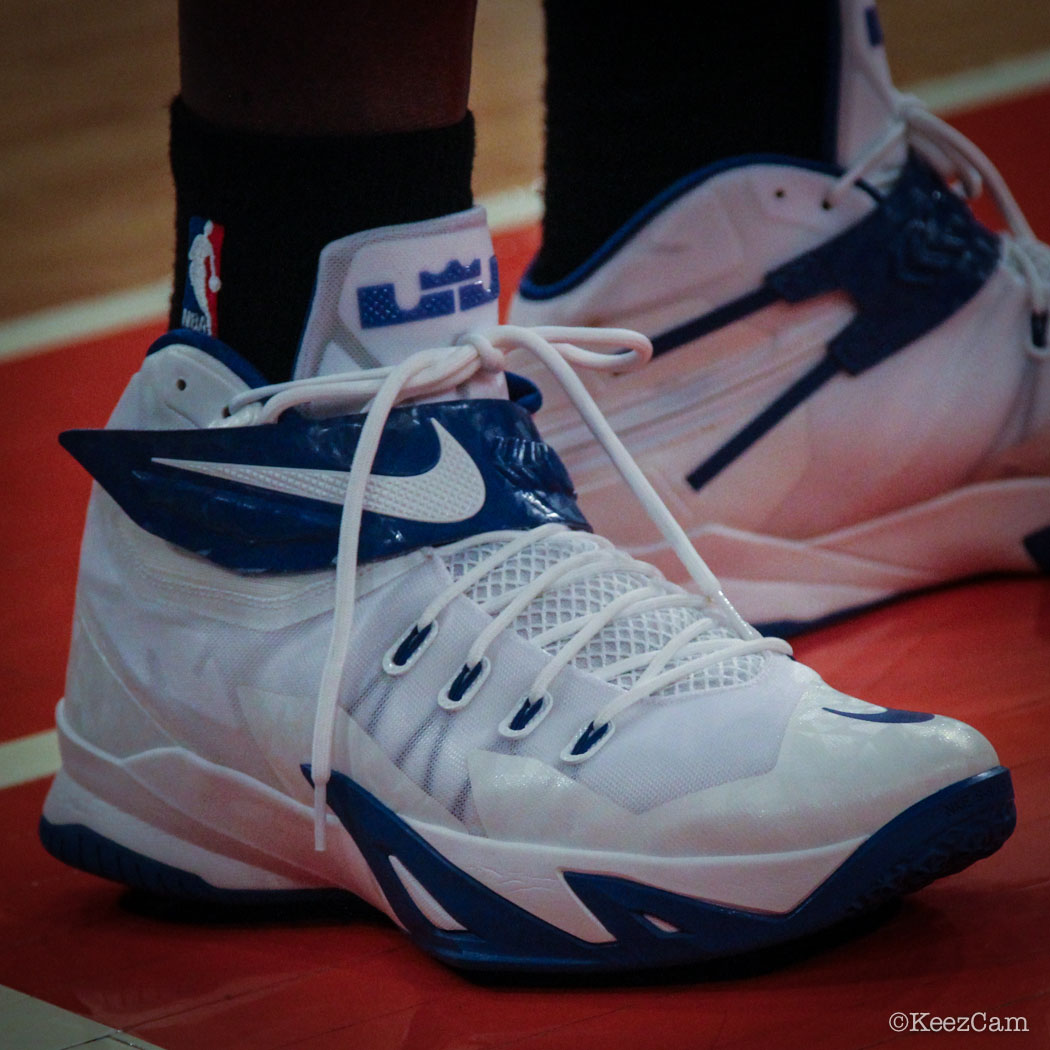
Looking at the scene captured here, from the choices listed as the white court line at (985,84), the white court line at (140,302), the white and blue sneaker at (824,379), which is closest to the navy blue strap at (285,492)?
the white and blue sneaker at (824,379)

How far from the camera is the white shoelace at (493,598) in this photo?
32.5 inches

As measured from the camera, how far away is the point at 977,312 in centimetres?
127

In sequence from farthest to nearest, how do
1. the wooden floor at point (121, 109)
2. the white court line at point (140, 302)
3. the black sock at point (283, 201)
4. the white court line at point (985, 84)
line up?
the white court line at point (985, 84)
the wooden floor at point (121, 109)
the white court line at point (140, 302)
the black sock at point (283, 201)

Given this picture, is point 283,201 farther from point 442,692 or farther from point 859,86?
point 859,86

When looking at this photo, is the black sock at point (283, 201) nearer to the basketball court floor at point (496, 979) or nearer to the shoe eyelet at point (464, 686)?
the shoe eyelet at point (464, 686)

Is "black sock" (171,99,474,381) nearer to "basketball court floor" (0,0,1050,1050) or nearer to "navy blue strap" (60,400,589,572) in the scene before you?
"navy blue strap" (60,400,589,572)

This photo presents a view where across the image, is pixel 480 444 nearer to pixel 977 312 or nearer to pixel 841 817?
pixel 841 817

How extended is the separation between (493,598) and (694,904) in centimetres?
19

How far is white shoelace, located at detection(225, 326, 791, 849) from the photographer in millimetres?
827

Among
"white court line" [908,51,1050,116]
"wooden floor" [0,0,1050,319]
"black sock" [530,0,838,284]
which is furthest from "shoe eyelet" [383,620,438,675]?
"white court line" [908,51,1050,116]

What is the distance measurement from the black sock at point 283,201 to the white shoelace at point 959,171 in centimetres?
47

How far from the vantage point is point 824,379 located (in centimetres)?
124

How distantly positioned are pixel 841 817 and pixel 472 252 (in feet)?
1.25

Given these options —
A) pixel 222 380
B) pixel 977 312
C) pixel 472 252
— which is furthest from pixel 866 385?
pixel 222 380
